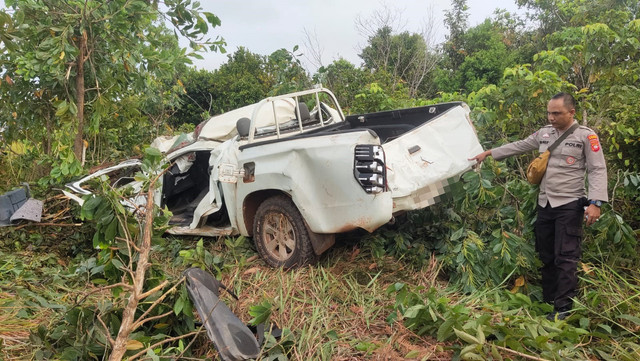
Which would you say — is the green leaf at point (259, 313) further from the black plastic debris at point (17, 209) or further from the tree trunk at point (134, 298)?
the black plastic debris at point (17, 209)

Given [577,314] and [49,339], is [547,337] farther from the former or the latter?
[49,339]

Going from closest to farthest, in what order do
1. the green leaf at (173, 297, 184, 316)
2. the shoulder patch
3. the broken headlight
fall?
1. the green leaf at (173, 297, 184, 316)
2. the shoulder patch
3. the broken headlight

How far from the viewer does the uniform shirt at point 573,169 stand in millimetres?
3377

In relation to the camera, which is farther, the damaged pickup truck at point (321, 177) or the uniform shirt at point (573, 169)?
the damaged pickup truck at point (321, 177)

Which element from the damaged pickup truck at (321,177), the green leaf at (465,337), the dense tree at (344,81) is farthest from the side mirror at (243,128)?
the dense tree at (344,81)

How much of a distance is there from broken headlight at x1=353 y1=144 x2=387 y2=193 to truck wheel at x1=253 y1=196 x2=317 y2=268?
0.85 meters

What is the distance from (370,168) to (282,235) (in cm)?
128

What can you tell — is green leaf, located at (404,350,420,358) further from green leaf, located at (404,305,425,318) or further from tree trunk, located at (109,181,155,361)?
tree trunk, located at (109,181,155,361)

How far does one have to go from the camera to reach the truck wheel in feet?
13.6

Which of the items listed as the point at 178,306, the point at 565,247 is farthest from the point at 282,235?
the point at 565,247

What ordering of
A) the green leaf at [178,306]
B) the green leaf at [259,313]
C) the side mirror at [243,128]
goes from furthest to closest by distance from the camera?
the side mirror at [243,128], the green leaf at [259,313], the green leaf at [178,306]

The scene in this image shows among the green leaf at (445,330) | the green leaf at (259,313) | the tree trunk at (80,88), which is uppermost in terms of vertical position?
the tree trunk at (80,88)

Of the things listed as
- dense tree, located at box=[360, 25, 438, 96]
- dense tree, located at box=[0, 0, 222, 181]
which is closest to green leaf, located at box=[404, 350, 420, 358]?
dense tree, located at box=[0, 0, 222, 181]

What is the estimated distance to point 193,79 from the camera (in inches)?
748
